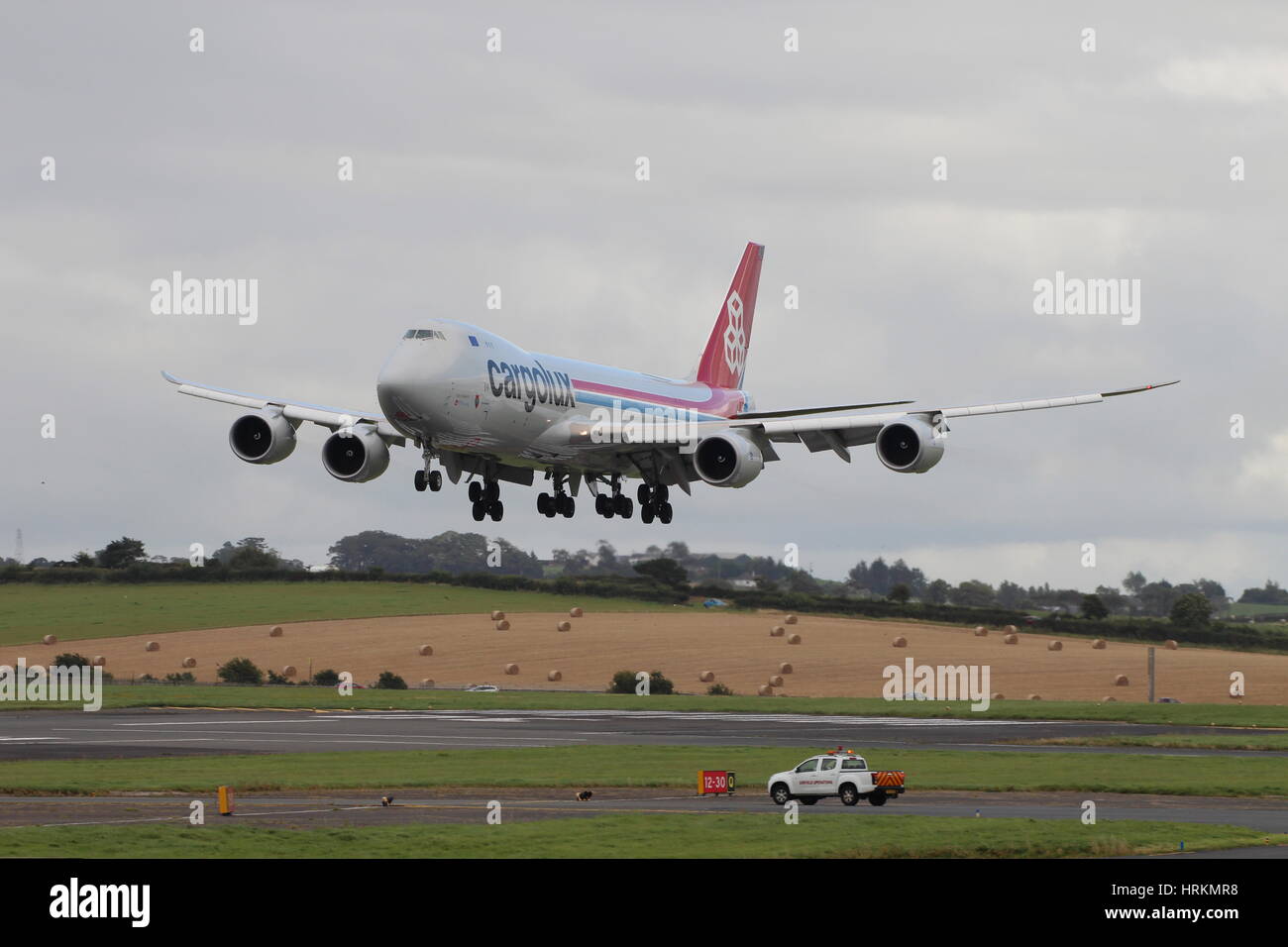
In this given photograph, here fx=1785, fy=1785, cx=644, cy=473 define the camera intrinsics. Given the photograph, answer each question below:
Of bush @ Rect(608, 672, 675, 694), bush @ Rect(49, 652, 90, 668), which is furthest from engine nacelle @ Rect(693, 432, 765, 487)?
bush @ Rect(49, 652, 90, 668)

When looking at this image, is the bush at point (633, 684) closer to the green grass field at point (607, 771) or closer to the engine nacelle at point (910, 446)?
the green grass field at point (607, 771)

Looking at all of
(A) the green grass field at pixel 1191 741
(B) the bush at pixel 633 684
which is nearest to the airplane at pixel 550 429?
(A) the green grass field at pixel 1191 741

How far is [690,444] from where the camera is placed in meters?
75.0

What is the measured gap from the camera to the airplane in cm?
6425

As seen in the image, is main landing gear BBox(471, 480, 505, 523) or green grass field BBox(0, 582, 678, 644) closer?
main landing gear BBox(471, 480, 505, 523)

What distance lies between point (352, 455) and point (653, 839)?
28.7 m

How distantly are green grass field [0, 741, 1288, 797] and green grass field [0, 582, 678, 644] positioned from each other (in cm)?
7629

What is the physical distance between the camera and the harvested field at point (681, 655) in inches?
4830

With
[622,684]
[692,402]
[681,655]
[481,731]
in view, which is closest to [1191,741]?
[692,402]

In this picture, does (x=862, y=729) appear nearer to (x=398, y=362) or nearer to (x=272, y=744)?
(x=272, y=744)

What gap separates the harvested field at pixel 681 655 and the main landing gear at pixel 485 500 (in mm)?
49992

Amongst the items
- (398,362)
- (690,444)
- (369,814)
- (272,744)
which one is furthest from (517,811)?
(272,744)

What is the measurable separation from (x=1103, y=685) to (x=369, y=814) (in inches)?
2979

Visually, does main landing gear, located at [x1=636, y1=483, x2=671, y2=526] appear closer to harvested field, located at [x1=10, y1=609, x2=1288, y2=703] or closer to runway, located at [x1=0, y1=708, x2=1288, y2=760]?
runway, located at [x1=0, y1=708, x2=1288, y2=760]
